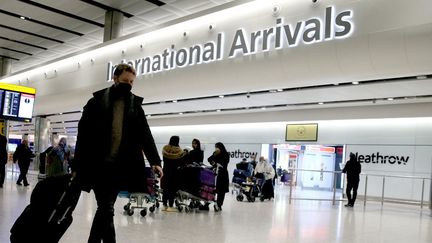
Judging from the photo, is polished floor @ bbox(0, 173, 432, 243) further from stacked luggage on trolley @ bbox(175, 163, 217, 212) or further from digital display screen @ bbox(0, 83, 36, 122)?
digital display screen @ bbox(0, 83, 36, 122)

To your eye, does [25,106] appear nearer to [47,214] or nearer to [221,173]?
[221,173]

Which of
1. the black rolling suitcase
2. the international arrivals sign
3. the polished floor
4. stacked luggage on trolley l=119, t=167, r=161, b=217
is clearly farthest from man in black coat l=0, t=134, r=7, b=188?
the black rolling suitcase

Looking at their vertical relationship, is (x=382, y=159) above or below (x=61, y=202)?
above

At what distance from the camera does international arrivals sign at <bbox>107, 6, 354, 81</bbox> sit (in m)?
9.16

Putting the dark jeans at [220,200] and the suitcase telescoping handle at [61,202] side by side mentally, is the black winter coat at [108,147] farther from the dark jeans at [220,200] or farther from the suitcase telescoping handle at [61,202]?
the dark jeans at [220,200]

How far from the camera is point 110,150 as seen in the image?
3119mm

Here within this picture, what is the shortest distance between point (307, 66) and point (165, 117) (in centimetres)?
1628

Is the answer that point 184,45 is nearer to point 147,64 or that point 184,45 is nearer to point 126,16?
A: point 147,64

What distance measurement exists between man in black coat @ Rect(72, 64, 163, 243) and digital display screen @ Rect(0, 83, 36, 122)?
8172 millimetres

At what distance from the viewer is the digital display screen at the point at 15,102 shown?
1048cm

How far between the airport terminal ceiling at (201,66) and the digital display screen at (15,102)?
3.90 m

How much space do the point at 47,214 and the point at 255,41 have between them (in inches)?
329

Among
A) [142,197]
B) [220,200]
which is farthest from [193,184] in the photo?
[142,197]

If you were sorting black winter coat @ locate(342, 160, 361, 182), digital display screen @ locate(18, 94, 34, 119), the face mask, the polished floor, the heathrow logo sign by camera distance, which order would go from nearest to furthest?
the face mask
the polished floor
digital display screen @ locate(18, 94, 34, 119)
black winter coat @ locate(342, 160, 361, 182)
the heathrow logo sign
